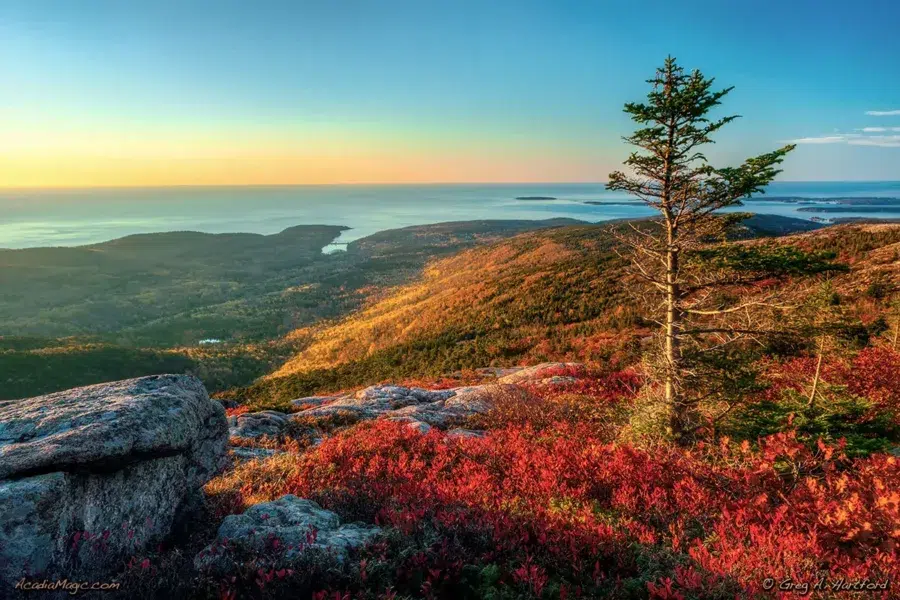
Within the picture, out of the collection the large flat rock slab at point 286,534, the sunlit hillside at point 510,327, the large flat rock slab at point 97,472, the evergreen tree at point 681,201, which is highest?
the evergreen tree at point 681,201

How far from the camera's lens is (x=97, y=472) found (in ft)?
14.8

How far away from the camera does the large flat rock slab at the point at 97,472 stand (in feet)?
12.0

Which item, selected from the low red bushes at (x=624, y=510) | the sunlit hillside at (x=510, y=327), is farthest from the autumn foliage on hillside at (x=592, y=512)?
the sunlit hillside at (x=510, y=327)

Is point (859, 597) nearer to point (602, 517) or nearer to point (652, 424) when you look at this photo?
point (602, 517)

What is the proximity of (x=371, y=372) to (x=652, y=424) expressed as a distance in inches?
932

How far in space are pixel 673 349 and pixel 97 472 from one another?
8.93 m

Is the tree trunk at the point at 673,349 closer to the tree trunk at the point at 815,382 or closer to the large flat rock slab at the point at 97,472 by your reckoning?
the tree trunk at the point at 815,382

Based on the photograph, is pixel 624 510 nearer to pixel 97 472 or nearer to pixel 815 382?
pixel 815 382

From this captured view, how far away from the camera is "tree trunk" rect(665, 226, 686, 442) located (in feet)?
25.7

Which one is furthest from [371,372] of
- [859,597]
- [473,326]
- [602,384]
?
[859,597]

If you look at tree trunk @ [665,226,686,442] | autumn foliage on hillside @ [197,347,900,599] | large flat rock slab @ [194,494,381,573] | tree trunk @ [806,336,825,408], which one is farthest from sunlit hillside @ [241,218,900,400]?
large flat rock slab @ [194,494,381,573]

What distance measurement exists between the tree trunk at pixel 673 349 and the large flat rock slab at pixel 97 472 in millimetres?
8040

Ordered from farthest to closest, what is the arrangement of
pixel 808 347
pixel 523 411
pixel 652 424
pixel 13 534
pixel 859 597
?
1. pixel 808 347
2. pixel 523 411
3. pixel 652 424
4. pixel 859 597
5. pixel 13 534

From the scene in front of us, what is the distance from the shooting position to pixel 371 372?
29781mm
